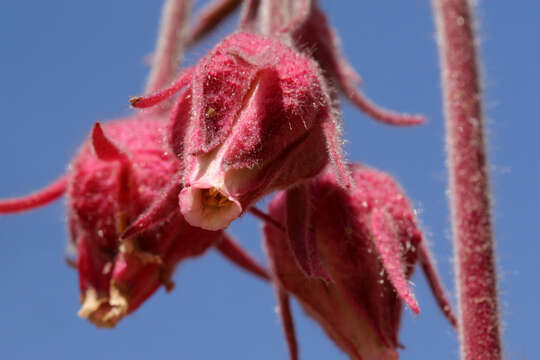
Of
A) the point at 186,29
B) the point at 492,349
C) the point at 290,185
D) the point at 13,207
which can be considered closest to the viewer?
the point at 290,185

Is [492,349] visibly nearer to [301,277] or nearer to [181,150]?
[301,277]

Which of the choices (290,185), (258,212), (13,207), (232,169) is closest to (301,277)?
(258,212)

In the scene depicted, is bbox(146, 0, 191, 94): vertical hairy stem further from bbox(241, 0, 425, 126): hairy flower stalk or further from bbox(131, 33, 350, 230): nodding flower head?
bbox(131, 33, 350, 230): nodding flower head

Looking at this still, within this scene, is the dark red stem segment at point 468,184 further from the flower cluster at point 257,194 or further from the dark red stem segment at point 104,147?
the dark red stem segment at point 104,147

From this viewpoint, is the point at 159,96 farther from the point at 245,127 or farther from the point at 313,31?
the point at 313,31

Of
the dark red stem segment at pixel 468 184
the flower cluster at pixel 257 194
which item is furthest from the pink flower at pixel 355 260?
the dark red stem segment at pixel 468 184

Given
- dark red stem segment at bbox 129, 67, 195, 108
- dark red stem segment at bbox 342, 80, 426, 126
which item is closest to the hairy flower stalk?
dark red stem segment at bbox 342, 80, 426, 126
